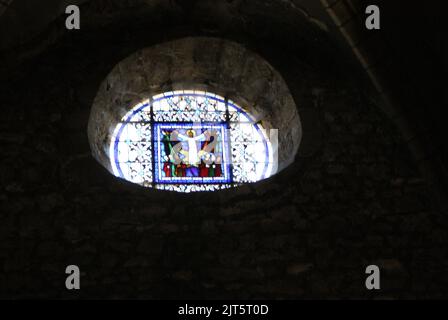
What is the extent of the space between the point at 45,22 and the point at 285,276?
8.52ft

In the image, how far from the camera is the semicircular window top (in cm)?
675

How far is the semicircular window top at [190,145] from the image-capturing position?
675cm

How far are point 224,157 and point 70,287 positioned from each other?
179 centimetres

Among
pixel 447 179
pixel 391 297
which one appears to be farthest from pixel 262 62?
pixel 391 297

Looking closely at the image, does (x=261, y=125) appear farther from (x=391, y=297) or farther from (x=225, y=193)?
(x=391, y=297)

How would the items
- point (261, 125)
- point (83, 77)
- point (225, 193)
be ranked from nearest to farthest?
point (225, 193) < point (83, 77) < point (261, 125)

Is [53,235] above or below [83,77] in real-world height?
below

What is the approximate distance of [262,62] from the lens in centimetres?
677

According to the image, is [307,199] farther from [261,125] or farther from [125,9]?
[125,9]

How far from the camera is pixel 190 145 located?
6.96 meters

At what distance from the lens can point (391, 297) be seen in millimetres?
5840

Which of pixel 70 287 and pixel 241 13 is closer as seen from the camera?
pixel 70 287
